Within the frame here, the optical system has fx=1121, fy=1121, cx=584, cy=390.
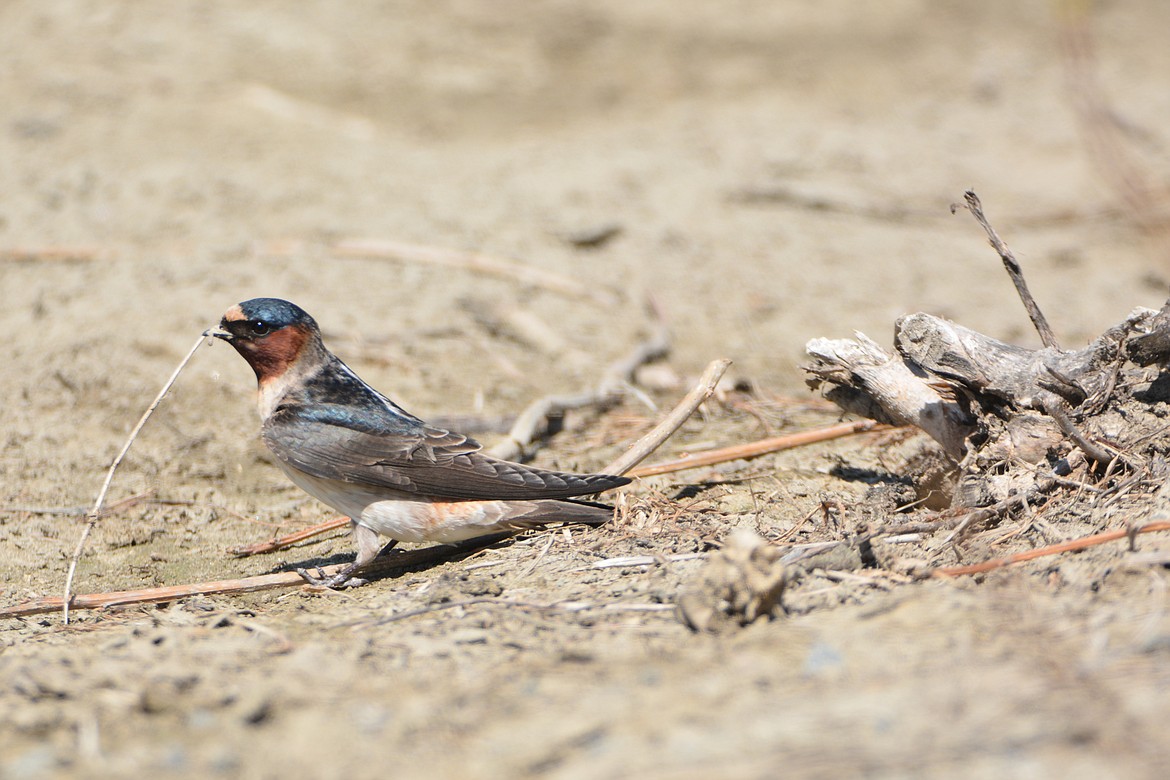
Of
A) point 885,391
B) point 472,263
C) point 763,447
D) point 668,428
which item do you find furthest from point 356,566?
point 472,263

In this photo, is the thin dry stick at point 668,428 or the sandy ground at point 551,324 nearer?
the sandy ground at point 551,324

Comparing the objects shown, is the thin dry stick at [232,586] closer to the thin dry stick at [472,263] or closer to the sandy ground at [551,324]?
the sandy ground at [551,324]

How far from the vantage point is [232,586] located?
13.2ft

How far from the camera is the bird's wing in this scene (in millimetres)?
4203

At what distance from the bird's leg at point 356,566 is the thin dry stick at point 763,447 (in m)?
1.18

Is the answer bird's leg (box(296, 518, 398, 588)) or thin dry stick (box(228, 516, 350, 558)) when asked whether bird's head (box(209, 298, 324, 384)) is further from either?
bird's leg (box(296, 518, 398, 588))

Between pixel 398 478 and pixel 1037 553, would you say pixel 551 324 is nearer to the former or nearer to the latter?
pixel 398 478

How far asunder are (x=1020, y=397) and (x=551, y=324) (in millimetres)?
3707

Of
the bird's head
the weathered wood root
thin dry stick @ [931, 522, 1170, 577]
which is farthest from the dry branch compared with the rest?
the bird's head

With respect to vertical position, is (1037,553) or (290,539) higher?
(1037,553)

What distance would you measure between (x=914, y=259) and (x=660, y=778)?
22.4ft

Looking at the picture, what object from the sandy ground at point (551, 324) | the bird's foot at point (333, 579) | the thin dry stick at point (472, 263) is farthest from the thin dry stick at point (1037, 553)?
the thin dry stick at point (472, 263)

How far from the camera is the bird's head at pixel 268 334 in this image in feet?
15.2

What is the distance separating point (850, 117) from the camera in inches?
425
